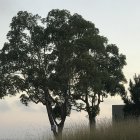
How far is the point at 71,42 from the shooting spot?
44.8m

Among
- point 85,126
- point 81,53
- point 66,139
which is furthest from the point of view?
point 81,53

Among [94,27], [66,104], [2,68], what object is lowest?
[66,104]

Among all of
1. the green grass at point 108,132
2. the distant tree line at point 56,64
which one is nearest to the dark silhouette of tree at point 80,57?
the distant tree line at point 56,64

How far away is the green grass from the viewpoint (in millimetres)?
18141

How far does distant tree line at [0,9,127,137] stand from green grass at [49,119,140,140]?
23.3m

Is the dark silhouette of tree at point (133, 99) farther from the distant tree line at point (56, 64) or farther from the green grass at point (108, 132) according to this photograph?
the green grass at point (108, 132)

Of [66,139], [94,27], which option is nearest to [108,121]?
[66,139]

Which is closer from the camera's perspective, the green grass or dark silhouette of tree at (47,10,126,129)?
the green grass

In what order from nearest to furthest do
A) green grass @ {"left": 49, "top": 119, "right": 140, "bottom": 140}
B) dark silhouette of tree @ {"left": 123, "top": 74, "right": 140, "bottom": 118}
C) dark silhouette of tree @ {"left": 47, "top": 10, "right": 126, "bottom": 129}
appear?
green grass @ {"left": 49, "top": 119, "right": 140, "bottom": 140} → dark silhouette of tree @ {"left": 123, "top": 74, "right": 140, "bottom": 118} → dark silhouette of tree @ {"left": 47, "top": 10, "right": 126, "bottom": 129}

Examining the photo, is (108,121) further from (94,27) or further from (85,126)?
(94,27)

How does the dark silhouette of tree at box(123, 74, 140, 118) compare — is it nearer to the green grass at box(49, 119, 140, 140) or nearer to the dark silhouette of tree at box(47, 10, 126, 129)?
the dark silhouette of tree at box(47, 10, 126, 129)

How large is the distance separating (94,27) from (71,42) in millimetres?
→ 3157

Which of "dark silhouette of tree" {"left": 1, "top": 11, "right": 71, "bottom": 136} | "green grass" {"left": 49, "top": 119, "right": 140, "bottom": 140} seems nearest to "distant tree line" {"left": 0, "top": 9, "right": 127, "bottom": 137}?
"dark silhouette of tree" {"left": 1, "top": 11, "right": 71, "bottom": 136}

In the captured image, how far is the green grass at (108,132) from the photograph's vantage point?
1814 centimetres
